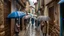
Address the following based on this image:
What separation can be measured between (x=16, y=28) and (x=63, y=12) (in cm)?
503

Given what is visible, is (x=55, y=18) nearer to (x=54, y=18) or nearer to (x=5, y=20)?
(x=54, y=18)

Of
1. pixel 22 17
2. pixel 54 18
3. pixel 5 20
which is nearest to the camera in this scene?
pixel 5 20

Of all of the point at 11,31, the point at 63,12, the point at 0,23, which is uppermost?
the point at 63,12

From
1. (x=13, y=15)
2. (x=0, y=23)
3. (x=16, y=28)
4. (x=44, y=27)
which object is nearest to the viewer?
(x=0, y=23)

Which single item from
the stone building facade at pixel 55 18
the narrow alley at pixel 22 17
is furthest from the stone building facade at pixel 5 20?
the stone building facade at pixel 55 18

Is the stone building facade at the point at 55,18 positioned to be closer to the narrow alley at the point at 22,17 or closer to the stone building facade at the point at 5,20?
the narrow alley at the point at 22,17

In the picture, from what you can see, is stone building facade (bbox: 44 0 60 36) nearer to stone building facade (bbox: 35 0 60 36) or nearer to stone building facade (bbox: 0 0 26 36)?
stone building facade (bbox: 35 0 60 36)

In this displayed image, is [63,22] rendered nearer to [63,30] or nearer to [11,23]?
[63,30]

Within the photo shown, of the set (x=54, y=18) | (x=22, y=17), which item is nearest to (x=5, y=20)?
(x=54, y=18)

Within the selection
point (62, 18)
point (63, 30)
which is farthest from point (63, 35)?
point (62, 18)

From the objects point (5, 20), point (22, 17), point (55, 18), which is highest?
point (22, 17)

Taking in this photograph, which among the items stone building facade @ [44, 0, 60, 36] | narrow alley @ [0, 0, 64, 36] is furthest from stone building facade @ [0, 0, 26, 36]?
stone building facade @ [44, 0, 60, 36]

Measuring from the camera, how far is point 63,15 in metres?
7.36

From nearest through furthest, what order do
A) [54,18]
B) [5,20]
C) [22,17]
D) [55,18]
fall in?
[5,20] < [55,18] < [54,18] < [22,17]
